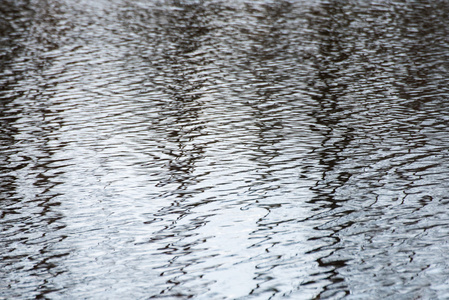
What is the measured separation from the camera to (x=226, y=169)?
19234 mm

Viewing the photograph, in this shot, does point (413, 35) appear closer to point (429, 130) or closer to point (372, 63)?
point (372, 63)

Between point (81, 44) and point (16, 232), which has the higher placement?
point (16, 232)

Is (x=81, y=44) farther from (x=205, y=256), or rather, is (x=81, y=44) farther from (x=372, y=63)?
(x=205, y=256)

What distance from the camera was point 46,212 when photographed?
16.4 metres

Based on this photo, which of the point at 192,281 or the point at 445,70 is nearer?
the point at 192,281

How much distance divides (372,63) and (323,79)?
4.29 m

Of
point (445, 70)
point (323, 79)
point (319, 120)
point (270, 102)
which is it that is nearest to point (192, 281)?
point (319, 120)

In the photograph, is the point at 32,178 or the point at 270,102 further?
the point at 270,102

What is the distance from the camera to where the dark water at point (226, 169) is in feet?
43.4

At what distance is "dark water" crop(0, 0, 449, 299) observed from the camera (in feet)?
43.4

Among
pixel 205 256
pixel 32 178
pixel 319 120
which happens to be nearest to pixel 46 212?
pixel 32 178

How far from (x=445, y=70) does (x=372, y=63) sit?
3785mm

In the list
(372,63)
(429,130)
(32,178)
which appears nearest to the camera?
(32,178)

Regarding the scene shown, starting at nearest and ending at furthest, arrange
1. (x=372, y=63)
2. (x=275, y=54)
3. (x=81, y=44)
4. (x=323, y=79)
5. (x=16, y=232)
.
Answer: (x=16, y=232), (x=323, y=79), (x=372, y=63), (x=275, y=54), (x=81, y=44)
